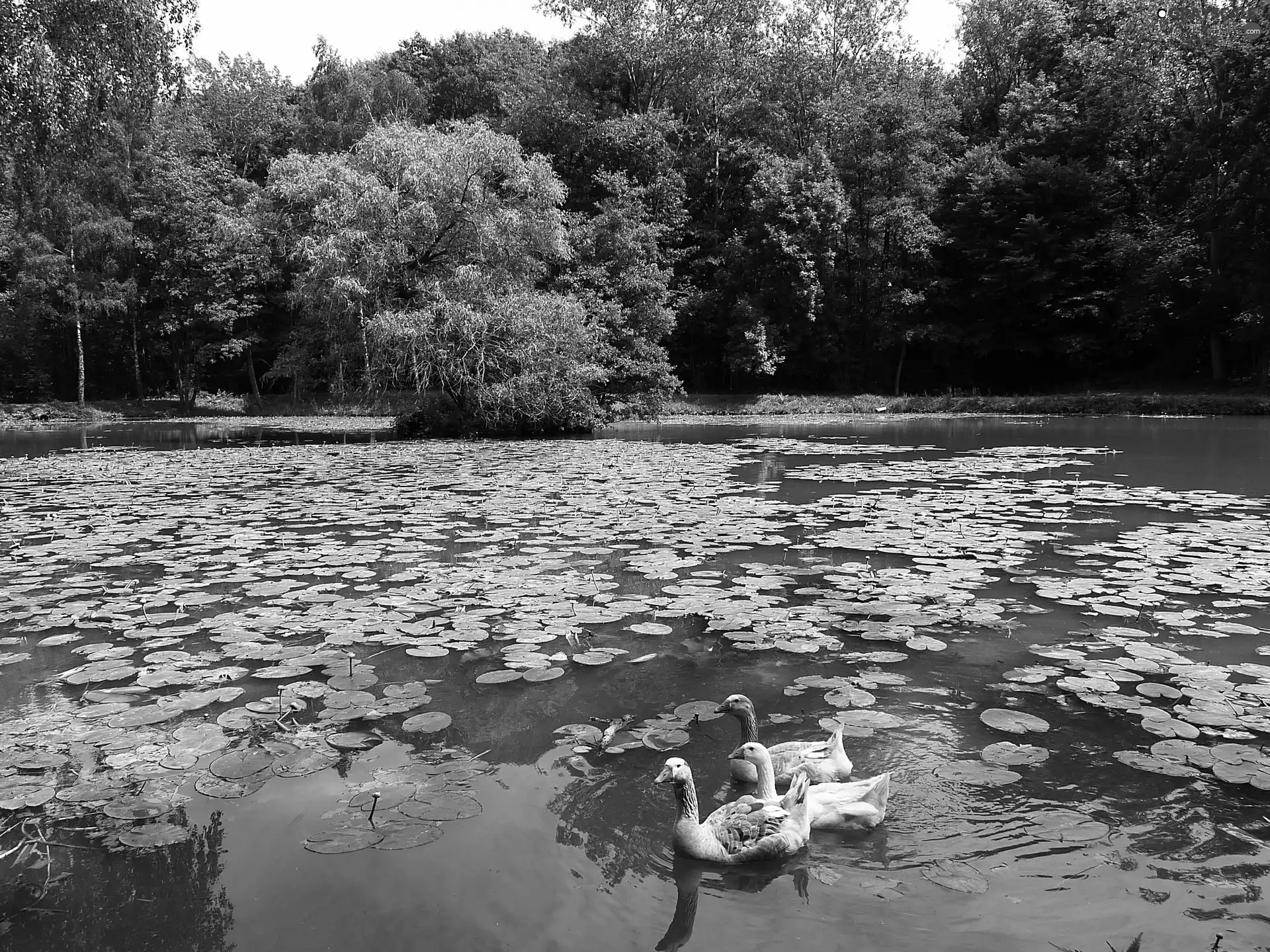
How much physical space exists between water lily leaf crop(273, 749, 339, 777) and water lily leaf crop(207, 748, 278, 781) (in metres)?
0.05

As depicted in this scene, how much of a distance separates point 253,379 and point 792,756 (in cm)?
3594

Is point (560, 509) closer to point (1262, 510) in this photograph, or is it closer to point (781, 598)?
point (781, 598)

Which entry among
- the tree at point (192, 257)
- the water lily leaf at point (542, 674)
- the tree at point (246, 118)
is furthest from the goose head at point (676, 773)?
the tree at point (246, 118)

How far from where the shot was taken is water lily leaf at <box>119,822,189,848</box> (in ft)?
9.23

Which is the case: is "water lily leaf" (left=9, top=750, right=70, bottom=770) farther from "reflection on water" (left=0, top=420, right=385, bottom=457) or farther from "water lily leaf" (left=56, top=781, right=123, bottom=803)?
"reflection on water" (left=0, top=420, right=385, bottom=457)

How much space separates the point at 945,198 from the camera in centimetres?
3456

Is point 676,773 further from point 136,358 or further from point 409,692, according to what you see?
point 136,358

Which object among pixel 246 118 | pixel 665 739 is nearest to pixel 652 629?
pixel 665 739

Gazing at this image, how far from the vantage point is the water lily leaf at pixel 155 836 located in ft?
9.23

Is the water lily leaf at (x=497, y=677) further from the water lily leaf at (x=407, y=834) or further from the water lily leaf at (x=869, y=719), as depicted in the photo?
the water lily leaf at (x=869, y=719)

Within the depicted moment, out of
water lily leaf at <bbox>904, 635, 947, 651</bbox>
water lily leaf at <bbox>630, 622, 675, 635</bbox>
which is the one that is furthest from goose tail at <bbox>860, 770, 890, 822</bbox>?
Result: water lily leaf at <bbox>630, 622, 675, 635</bbox>

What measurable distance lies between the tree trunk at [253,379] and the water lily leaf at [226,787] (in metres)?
33.3

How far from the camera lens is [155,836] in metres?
2.85

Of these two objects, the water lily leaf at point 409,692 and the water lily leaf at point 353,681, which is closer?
the water lily leaf at point 409,692
